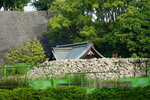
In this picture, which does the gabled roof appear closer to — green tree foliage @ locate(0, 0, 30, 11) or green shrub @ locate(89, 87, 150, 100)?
green shrub @ locate(89, 87, 150, 100)

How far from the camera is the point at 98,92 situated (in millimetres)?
14953

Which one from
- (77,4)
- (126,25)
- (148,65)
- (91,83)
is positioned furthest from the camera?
(77,4)

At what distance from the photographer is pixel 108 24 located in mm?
34781

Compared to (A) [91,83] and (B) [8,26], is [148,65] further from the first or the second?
(B) [8,26]

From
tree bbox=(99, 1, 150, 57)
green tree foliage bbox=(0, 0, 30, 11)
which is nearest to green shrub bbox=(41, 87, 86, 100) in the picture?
tree bbox=(99, 1, 150, 57)

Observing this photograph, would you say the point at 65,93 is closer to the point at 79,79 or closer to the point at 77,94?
the point at 77,94

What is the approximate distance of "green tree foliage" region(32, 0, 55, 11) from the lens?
5015 centimetres

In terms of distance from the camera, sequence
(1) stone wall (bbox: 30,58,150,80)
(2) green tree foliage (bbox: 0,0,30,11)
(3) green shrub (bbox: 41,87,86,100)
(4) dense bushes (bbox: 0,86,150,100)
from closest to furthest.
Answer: (4) dense bushes (bbox: 0,86,150,100)
(3) green shrub (bbox: 41,87,86,100)
(1) stone wall (bbox: 30,58,150,80)
(2) green tree foliage (bbox: 0,0,30,11)

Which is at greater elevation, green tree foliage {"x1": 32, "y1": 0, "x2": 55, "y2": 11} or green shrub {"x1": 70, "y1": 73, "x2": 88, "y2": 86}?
green tree foliage {"x1": 32, "y1": 0, "x2": 55, "y2": 11}

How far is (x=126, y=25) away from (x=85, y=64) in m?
7.30

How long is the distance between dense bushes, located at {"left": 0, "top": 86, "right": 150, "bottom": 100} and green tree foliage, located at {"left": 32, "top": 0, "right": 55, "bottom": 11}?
3496 cm

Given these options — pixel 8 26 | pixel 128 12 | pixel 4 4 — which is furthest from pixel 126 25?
pixel 4 4

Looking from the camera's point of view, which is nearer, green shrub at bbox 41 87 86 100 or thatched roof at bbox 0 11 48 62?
green shrub at bbox 41 87 86 100

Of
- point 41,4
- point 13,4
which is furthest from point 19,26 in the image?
point 41,4
